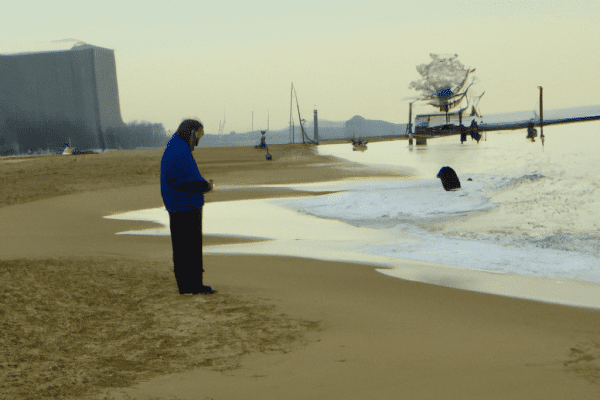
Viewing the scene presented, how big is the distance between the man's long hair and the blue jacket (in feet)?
0.16

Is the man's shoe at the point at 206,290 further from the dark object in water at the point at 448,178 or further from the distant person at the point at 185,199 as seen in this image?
the dark object in water at the point at 448,178

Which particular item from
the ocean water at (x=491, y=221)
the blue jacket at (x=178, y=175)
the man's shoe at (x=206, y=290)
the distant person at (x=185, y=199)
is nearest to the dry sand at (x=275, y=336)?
the man's shoe at (x=206, y=290)

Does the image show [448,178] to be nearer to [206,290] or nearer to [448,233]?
[448,233]

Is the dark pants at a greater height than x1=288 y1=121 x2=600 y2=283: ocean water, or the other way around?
the dark pants

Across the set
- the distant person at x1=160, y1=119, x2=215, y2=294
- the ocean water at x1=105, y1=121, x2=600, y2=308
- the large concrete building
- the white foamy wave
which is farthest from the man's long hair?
the large concrete building

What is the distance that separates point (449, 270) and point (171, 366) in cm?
452

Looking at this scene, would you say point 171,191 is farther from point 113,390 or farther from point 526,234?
point 526,234

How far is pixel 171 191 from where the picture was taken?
552 centimetres

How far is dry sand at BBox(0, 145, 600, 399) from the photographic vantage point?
11.9 feet

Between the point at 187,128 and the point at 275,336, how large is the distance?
Answer: 2217 millimetres

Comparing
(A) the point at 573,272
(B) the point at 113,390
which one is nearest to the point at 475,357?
(B) the point at 113,390

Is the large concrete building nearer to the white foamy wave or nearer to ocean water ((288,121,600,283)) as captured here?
ocean water ((288,121,600,283))

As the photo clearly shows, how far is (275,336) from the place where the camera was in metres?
4.62

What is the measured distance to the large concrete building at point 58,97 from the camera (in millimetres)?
106875
